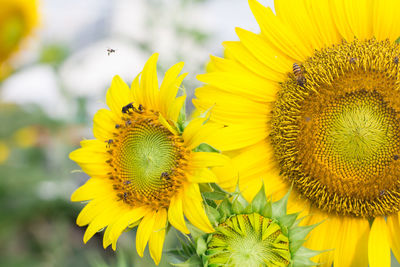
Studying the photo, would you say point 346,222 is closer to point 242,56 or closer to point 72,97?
point 242,56

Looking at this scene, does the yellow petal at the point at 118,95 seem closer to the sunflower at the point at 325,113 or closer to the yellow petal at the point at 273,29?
the sunflower at the point at 325,113

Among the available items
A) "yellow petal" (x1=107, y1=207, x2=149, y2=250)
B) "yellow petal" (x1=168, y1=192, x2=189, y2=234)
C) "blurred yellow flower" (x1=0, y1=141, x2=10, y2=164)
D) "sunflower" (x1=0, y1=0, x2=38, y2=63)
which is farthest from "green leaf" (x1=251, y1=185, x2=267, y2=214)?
"blurred yellow flower" (x1=0, y1=141, x2=10, y2=164)

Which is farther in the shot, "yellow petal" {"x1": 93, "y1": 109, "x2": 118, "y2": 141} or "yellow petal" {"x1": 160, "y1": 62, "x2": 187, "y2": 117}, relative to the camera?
"yellow petal" {"x1": 93, "y1": 109, "x2": 118, "y2": 141}

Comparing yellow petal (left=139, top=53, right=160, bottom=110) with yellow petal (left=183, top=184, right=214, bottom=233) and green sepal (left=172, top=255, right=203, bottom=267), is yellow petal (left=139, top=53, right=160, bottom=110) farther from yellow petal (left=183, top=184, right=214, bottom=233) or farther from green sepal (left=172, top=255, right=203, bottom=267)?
green sepal (left=172, top=255, right=203, bottom=267)

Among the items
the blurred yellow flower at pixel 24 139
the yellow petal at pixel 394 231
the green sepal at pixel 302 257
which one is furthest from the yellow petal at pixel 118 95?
the blurred yellow flower at pixel 24 139

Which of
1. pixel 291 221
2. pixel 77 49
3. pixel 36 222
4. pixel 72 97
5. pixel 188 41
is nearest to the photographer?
pixel 291 221

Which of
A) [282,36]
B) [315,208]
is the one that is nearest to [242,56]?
[282,36]

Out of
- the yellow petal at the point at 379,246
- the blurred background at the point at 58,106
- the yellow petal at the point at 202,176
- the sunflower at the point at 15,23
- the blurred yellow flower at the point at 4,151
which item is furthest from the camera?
the blurred yellow flower at the point at 4,151
